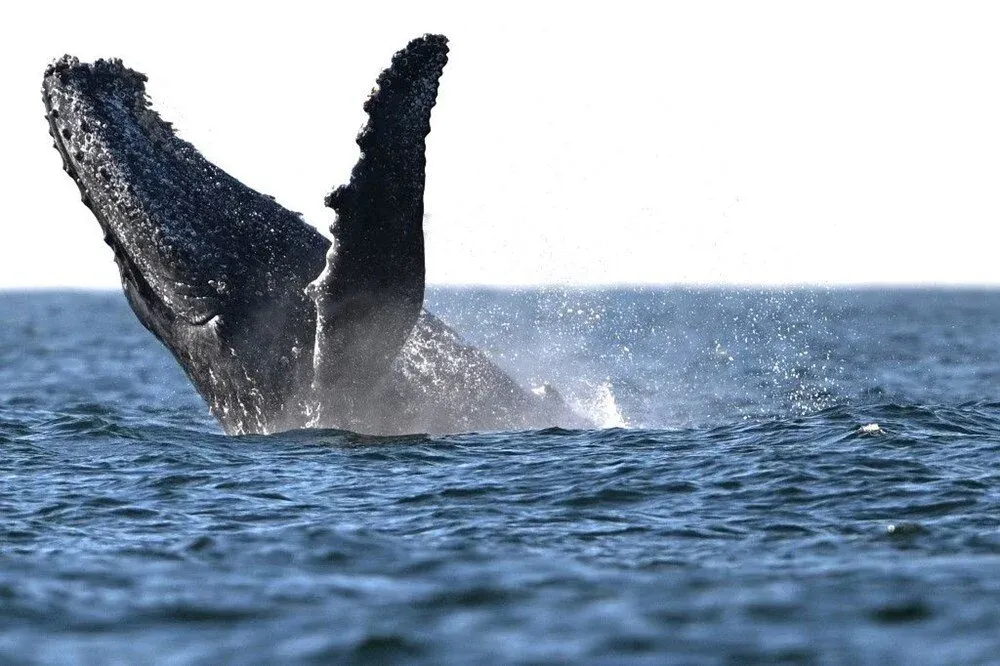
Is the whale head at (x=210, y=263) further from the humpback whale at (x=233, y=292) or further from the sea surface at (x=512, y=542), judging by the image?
the sea surface at (x=512, y=542)

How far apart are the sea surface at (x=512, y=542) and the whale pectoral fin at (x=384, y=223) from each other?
1187mm

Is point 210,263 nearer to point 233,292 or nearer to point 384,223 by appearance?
point 233,292

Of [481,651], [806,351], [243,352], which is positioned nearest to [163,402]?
[243,352]

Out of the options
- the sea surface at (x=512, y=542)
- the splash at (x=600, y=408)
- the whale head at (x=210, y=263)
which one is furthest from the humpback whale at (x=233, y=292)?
the splash at (x=600, y=408)

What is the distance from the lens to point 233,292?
13070mm

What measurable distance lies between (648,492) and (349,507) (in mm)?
2317

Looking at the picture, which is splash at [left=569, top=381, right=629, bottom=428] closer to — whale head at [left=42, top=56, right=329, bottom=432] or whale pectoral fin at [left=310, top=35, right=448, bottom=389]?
whale head at [left=42, top=56, right=329, bottom=432]

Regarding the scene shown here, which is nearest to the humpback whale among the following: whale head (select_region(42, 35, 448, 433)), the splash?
whale head (select_region(42, 35, 448, 433))

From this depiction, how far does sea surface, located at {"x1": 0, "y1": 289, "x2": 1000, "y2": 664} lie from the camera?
7223mm

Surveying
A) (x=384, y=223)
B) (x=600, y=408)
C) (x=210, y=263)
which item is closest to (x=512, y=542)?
(x=384, y=223)

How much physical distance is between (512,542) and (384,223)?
3.07 meters

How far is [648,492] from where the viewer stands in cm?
1115

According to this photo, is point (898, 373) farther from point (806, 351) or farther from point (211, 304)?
point (211, 304)

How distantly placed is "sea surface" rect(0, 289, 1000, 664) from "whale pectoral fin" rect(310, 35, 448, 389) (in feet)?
3.89
